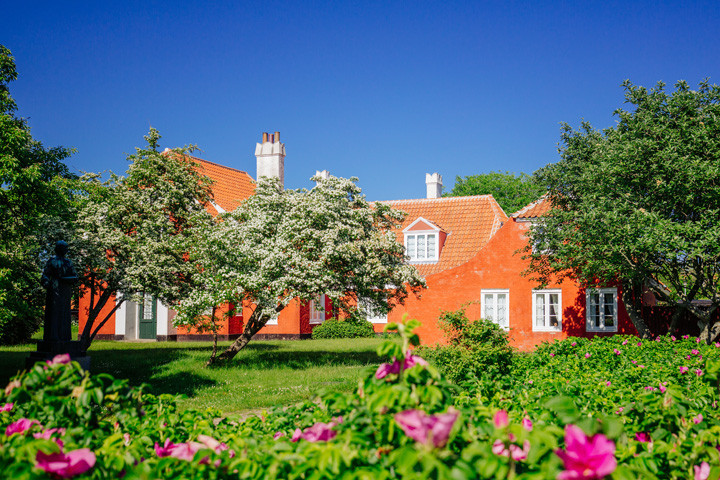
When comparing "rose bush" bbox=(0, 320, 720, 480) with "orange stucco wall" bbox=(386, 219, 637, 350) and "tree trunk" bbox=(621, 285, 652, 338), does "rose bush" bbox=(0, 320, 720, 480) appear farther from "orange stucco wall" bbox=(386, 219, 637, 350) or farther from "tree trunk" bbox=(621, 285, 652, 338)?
"orange stucco wall" bbox=(386, 219, 637, 350)

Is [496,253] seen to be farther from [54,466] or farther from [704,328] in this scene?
[54,466]

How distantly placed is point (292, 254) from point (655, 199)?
9714mm

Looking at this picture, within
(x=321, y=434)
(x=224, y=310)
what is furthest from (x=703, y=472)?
(x=224, y=310)

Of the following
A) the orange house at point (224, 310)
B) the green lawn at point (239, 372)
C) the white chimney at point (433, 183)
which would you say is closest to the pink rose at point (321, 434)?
the green lawn at point (239, 372)

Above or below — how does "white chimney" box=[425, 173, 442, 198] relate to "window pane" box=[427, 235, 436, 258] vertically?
above

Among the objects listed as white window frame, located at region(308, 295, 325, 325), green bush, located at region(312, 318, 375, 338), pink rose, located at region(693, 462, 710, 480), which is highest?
pink rose, located at region(693, 462, 710, 480)

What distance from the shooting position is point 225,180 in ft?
102

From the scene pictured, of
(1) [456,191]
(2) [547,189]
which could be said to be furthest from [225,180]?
(1) [456,191]

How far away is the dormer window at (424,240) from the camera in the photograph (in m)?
29.4

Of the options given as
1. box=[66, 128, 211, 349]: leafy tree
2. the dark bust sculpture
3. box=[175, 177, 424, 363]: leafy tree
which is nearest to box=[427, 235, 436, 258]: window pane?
box=[175, 177, 424, 363]: leafy tree

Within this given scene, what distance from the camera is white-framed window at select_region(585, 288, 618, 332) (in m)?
19.8

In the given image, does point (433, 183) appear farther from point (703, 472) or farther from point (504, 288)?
point (703, 472)

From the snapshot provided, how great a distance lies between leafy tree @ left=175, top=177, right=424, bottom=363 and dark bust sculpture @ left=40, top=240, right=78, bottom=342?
19.9ft

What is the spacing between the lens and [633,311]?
18.6 meters
